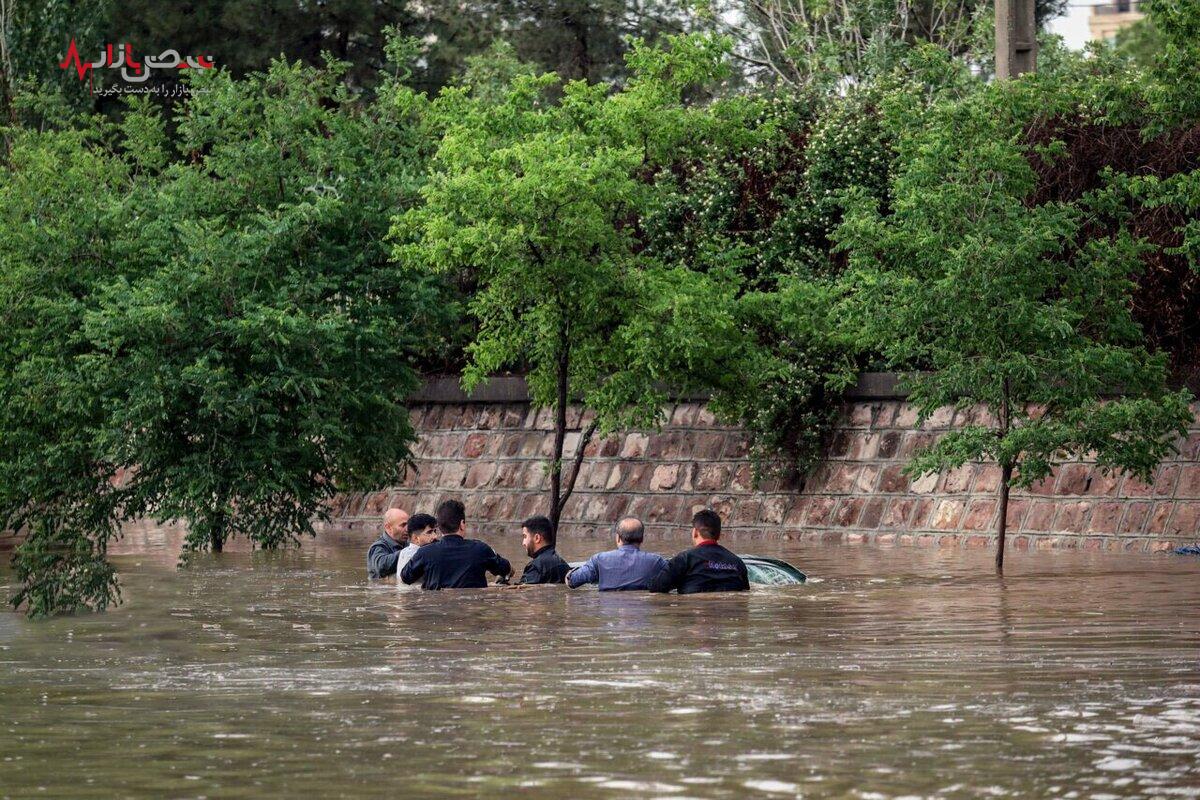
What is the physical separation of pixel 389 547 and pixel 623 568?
10.1 feet

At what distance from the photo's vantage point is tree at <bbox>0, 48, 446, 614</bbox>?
77.3ft

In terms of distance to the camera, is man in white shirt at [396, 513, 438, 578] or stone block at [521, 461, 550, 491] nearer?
man in white shirt at [396, 513, 438, 578]

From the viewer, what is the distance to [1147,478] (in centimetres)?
2305

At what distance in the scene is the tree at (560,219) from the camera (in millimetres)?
23828

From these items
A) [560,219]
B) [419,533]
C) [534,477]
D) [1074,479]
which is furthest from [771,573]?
[534,477]

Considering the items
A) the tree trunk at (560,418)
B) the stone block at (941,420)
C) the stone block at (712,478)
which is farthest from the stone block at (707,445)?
the tree trunk at (560,418)

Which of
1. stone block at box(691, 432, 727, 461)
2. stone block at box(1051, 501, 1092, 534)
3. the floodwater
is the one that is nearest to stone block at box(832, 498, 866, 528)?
stone block at box(691, 432, 727, 461)

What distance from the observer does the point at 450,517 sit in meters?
19.1

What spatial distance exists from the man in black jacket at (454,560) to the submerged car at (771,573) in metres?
1.11

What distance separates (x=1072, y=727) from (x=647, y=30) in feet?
145

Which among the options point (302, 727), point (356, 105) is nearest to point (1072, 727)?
point (302, 727)

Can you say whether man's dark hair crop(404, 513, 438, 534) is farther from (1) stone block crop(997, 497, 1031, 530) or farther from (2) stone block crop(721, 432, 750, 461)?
(2) stone block crop(721, 432, 750, 461)

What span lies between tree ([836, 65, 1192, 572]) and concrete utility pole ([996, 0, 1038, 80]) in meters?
6.08

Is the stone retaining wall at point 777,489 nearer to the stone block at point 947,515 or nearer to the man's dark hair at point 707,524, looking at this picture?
the stone block at point 947,515
